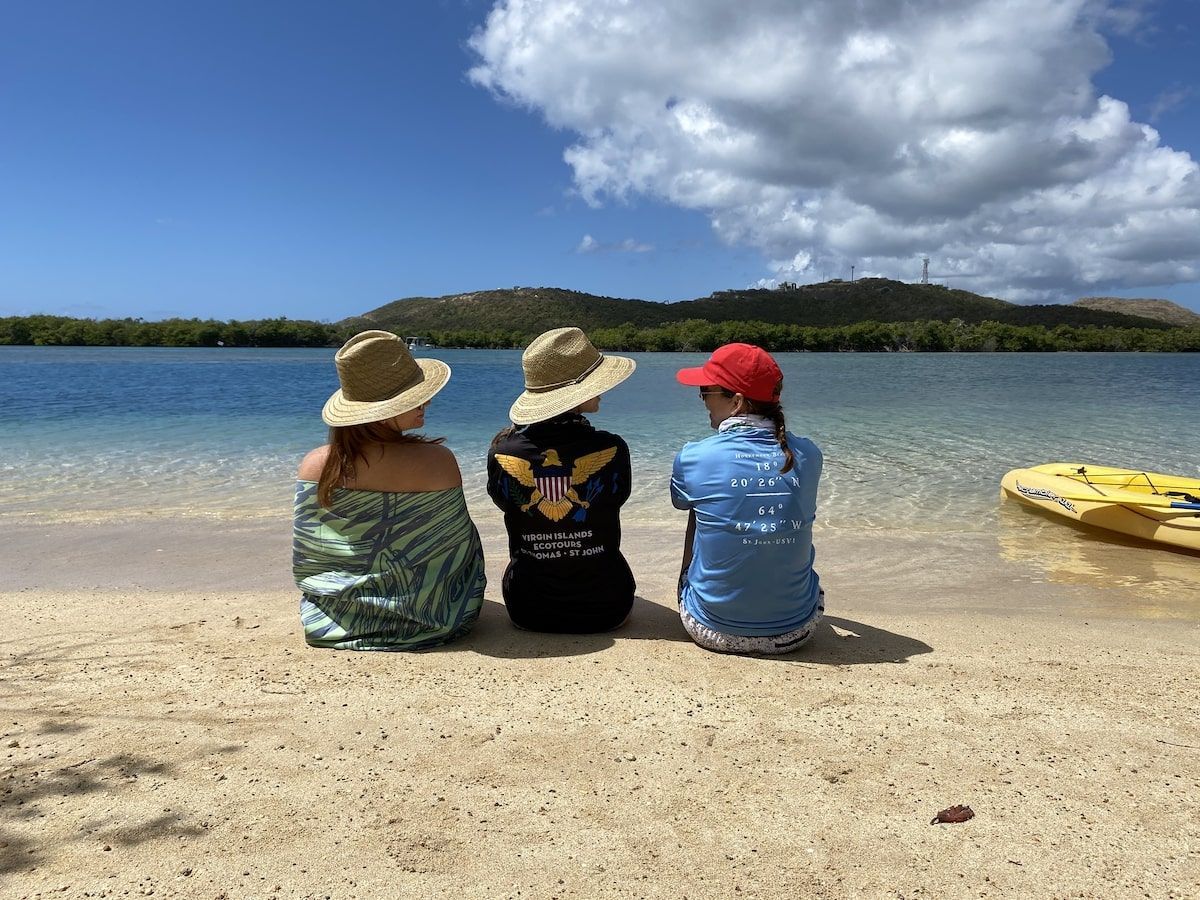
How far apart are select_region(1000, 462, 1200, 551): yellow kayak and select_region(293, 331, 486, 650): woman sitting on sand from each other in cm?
632

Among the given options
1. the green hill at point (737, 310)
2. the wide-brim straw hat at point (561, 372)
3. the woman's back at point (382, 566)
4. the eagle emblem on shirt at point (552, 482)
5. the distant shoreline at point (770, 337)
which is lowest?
the woman's back at point (382, 566)

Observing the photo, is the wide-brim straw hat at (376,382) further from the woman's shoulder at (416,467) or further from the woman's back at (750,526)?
the woman's back at (750,526)

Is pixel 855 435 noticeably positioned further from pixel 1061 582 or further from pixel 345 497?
pixel 345 497

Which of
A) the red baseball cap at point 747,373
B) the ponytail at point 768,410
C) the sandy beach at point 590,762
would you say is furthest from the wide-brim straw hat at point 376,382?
the ponytail at point 768,410

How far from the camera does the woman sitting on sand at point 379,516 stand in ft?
10.7

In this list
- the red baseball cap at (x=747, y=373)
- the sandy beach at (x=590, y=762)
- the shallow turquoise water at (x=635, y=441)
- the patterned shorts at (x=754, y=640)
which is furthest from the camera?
the shallow turquoise water at (x=635, y=441)

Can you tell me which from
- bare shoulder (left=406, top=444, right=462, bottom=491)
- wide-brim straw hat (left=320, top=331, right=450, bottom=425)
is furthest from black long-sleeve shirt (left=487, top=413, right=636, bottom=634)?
wide-brim straw hat (left=320, top=331, right=450, bottom=425)

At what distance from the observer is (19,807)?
2.09 m

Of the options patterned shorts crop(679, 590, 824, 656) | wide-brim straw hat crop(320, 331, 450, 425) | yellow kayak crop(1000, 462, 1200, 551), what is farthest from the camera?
yellow kayak crop(1000, 462, 1200, 551)

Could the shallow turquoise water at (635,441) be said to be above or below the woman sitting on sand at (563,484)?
below

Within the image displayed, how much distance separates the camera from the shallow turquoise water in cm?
815

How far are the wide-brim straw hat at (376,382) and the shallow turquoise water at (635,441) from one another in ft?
14.8

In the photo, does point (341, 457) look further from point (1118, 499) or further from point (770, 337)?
point (770, 337)

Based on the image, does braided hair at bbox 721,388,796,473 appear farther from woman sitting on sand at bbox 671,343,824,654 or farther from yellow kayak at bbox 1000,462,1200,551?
yellow kayak at bbox 1000,462,1200,551
